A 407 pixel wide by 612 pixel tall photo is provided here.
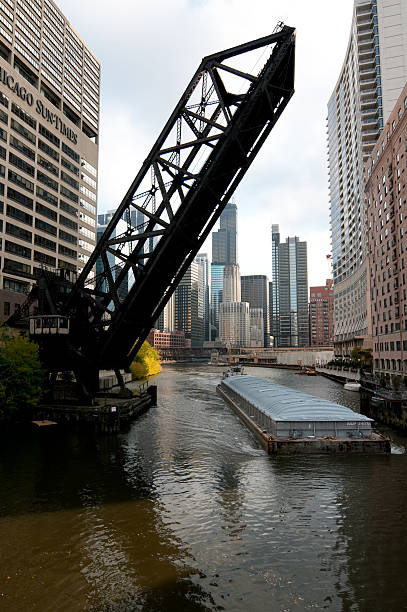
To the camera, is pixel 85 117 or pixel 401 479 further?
pixel 85 117

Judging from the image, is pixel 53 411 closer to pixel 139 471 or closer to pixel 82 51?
pixel 139 471

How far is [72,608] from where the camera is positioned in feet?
33.9

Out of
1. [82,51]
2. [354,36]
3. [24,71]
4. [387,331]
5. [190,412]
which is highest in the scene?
[354,36]

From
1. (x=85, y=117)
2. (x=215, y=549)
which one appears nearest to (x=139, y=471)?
(x=215, y=549)

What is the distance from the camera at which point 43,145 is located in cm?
7825

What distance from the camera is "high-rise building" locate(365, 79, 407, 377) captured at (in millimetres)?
54344

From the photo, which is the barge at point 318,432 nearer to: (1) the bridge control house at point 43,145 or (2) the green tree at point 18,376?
(2) the green tree at point 18,376

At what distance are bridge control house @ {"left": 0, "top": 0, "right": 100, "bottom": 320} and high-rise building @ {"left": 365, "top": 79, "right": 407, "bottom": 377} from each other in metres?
47.2

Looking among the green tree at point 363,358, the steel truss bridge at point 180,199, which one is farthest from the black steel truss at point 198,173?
the green tree at point 363,358

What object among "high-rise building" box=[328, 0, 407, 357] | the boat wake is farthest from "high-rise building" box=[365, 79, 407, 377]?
"high-rise building" box=[328, 0, 407, 357]

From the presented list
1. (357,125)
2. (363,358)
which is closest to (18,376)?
(363,358)

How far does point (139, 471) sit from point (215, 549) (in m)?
9.24

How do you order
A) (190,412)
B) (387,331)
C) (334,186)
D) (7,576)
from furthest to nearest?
(334,186) → (387,331) → (190,412) → (7,576)

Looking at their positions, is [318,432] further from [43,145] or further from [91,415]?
[43,145]
